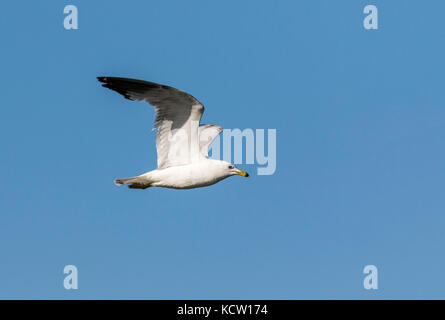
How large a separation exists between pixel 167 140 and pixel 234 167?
1262 millimetres

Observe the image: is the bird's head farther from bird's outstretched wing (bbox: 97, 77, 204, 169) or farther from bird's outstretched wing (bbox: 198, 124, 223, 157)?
bird's outstretched wing (bbox: 198, 124, 223, 157)

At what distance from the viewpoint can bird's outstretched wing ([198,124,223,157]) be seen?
18.5 meters

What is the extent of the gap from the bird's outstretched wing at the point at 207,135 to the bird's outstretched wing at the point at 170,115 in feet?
4.58

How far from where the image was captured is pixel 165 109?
16656 mm

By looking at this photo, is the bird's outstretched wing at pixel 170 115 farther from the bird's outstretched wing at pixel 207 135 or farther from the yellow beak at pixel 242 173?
the bird's outstretched wing at pixel 207 135

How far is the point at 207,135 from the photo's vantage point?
61.3 feet

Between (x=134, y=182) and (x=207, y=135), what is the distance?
7.71 feet

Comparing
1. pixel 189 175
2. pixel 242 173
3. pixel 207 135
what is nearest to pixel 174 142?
pixel 189 175

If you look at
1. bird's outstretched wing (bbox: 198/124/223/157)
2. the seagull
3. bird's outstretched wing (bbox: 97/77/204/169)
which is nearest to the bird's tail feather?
the seagull

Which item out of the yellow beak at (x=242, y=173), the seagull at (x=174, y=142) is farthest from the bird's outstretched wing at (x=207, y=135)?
the yellow beak at (x=242, y=173)

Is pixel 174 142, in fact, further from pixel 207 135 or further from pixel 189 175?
pixel 207 135

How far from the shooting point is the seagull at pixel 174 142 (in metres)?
16.5

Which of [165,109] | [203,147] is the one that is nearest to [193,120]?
[165,109]
